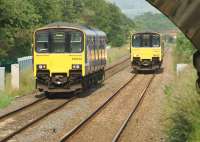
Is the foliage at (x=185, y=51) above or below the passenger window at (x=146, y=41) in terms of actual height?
below

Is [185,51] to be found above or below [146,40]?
below

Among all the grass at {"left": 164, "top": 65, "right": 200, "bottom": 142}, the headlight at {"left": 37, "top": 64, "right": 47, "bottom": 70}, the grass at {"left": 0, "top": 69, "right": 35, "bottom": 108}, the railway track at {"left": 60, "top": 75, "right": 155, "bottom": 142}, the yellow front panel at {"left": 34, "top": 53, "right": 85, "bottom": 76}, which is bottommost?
the railway track at {"left": 60, "top": 75, "right": 155, "bottom": 142}

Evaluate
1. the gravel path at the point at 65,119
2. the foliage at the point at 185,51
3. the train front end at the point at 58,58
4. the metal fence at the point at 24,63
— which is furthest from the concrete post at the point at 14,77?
the foliage at the point at 185,51

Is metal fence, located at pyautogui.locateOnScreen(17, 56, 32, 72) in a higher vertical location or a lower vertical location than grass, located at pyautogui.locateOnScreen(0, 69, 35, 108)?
higher

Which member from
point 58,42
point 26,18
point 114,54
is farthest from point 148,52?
point 114,54

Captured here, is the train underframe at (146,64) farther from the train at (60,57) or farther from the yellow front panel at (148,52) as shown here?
the train at (60,57)

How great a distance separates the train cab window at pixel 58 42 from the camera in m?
21.7

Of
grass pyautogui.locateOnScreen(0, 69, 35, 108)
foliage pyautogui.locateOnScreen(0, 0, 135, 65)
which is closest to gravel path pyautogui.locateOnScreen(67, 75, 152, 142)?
grass pyautogui.locateOnScreen(0, 69, 35, 108)

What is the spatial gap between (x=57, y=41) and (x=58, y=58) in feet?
2.58

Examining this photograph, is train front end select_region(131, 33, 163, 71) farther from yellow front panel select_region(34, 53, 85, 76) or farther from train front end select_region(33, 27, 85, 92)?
yellow front panel select_region(34, 53, 85, 76)

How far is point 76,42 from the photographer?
21.5 m

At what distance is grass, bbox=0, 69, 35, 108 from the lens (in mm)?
19891

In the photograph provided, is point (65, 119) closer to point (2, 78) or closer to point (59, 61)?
point (59, 61)

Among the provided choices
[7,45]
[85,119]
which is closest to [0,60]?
[7,45]
